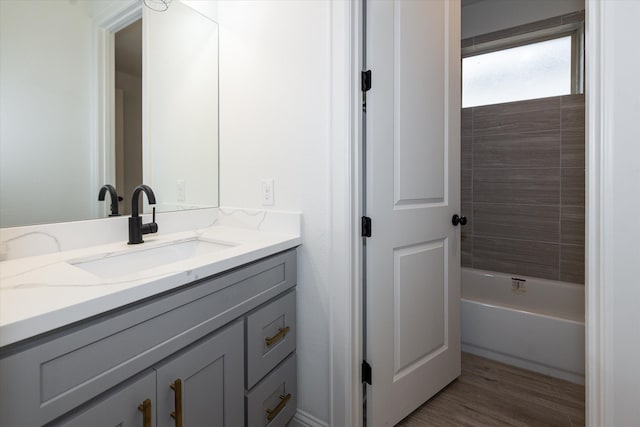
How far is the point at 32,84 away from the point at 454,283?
1.94 meters

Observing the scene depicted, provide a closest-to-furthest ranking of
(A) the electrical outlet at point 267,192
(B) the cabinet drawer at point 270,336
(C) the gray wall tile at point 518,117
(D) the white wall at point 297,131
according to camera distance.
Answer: (B) the cabinet drawer at point 270,336, (D) the white wall at point 297,131, (A) the electrical outlet at point 267,192, (C) the gray wall tile at point 518,117

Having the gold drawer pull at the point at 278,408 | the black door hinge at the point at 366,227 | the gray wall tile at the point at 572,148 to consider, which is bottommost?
the gold drawer pull at the point at 278,408

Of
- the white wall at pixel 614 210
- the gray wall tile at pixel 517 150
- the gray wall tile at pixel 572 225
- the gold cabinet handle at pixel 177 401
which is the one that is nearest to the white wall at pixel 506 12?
the gray wall tile at pixel 517 150

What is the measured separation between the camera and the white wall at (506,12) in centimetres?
229

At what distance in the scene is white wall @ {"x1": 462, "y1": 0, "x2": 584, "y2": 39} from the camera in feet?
7.50

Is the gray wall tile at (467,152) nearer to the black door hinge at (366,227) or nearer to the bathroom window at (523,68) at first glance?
the bathroom window at (523,68)

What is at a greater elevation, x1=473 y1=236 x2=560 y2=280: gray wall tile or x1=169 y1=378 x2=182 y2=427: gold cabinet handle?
x1=473 y1=236 x2=560 y2=280: gray wall tile

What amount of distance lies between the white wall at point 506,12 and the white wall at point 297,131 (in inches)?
77.4

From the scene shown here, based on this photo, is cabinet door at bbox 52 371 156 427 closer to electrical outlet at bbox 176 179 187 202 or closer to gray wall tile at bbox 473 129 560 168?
electrical outlet at bbox 176 179 187 202

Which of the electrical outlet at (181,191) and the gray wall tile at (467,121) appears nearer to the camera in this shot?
the electrical outlet at (181,191)

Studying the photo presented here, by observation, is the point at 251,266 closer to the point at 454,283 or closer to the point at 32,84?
the point at 32,84

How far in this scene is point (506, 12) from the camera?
249 centimetres

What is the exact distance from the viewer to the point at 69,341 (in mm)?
617

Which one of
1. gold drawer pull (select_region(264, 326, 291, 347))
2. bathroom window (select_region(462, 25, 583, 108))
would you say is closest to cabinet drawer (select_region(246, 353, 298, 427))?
gold drawer pull (select_region(264, 326, 291, 347))
